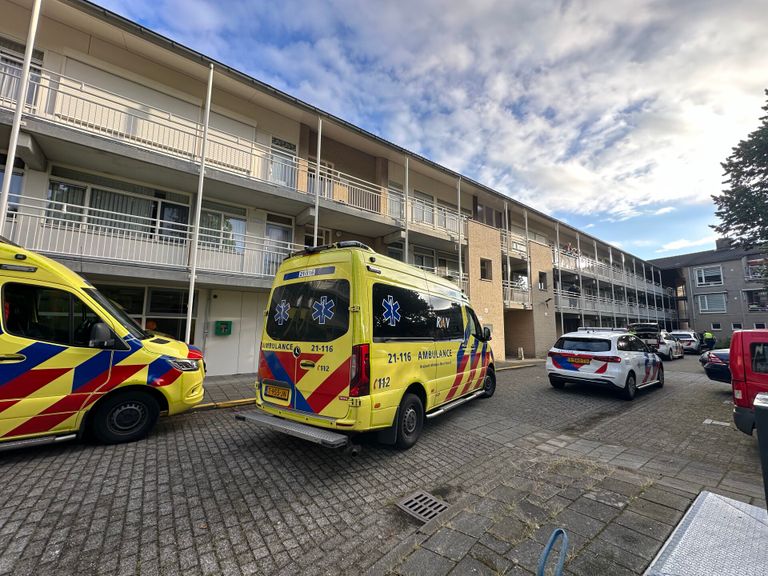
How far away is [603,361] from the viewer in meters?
8.35

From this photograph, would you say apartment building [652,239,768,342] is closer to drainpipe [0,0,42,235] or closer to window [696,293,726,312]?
window [696,293,726,312]

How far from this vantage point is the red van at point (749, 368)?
505 cm

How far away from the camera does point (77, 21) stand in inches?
340

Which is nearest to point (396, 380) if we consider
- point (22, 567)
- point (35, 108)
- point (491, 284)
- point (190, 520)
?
point (190, 520)

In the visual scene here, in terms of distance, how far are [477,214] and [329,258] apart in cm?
1657

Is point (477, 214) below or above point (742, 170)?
below

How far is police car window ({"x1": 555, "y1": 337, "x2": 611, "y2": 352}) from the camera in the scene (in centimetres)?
852

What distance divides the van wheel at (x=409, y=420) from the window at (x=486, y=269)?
1367 cm

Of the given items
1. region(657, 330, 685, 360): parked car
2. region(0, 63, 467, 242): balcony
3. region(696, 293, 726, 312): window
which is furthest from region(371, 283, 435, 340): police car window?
region(696, 293, 726, 312): window

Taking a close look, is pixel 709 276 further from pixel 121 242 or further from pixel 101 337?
pixel 101 337

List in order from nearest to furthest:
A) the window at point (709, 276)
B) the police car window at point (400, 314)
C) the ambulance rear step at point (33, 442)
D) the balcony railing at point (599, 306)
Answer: the ambulance rear step at point (33, 442) → the police car window at point (400, 314) → the balcony railing at point (599, 306) → the window at point (709, 276)

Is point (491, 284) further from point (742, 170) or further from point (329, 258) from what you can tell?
point (742, 170)

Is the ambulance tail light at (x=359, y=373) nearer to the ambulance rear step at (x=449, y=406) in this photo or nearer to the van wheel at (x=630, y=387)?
the ambulance rear step at (x=449, y=406)

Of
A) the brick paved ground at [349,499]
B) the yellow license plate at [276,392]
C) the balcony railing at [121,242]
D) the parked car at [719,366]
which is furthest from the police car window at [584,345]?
the balcony railing at [121,242]
